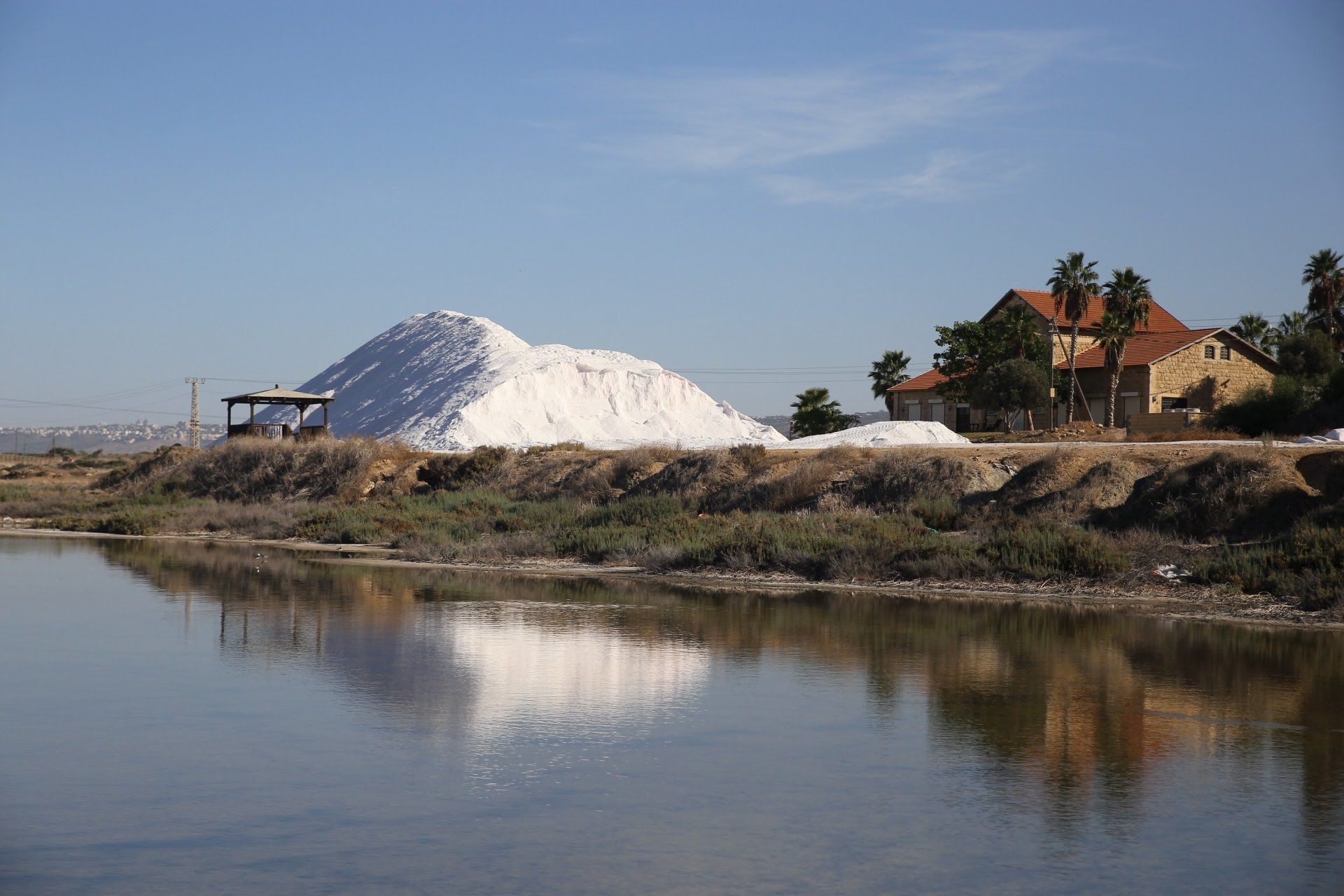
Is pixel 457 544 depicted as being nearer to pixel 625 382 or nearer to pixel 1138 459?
pixel 1138 459

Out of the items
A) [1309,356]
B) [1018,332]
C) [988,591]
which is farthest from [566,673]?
[1309,356]

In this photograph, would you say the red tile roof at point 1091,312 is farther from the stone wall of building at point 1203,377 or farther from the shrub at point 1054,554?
the shrub at point 1054,554

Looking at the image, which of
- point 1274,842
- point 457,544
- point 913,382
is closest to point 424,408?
point 913,382

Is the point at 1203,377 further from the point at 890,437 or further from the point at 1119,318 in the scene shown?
the point at 890,437

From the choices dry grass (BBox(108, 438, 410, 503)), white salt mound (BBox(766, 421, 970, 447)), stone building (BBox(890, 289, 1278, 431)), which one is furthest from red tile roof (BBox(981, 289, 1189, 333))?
dry grass (BBox(108, 438, 410, 503))

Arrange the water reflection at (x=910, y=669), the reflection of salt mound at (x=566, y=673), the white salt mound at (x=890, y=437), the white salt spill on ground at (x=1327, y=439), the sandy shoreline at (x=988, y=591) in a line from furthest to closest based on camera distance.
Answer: the white salt mound at (x=890, y=437) < the white salt spill on ground at (x=1327, y=439) < the sandy shoreline at (x=988, y=591) < the reflection of salt mound at (x=566, y=673) < the water reflection at (x=910, y=669)

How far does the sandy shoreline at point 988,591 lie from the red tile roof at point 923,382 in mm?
40398

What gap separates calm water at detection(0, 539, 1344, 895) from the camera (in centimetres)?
679

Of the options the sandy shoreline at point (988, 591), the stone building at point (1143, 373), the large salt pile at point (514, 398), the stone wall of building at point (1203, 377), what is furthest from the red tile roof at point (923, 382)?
the sandy shoreline at point (988, 591)

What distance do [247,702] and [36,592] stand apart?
1051 centimetres

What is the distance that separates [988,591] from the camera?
2000 centimetres

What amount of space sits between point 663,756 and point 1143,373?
51.9 m

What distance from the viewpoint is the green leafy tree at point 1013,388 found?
54125mm

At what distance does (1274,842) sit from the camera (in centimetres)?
721
